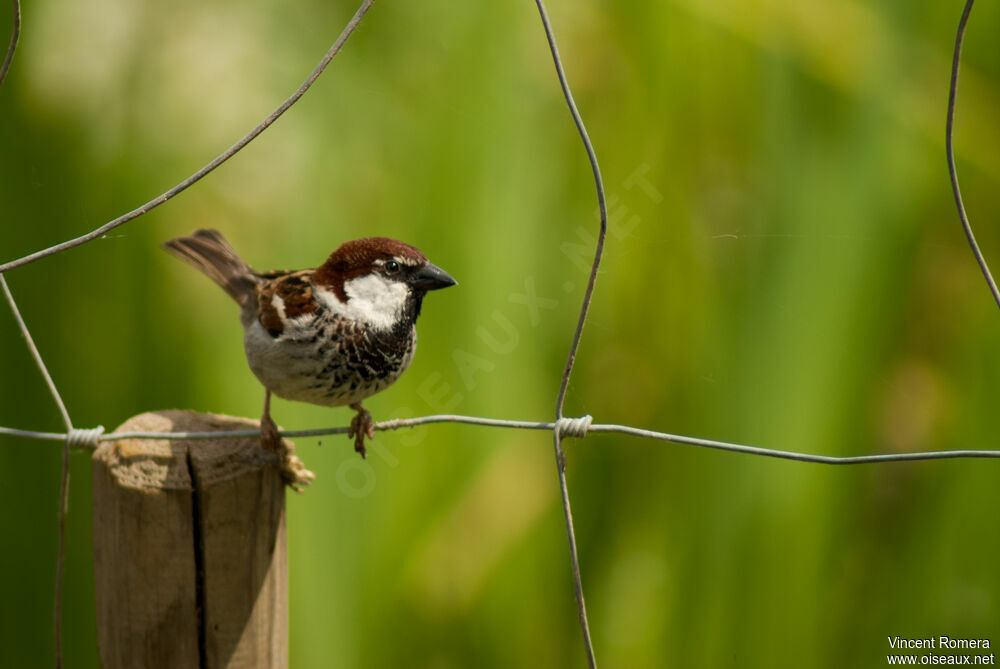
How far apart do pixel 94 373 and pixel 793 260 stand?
149cm

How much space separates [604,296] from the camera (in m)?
2.02

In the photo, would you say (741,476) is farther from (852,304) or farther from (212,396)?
(212,396)

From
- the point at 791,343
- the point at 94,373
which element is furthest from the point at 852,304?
the point at 94,373

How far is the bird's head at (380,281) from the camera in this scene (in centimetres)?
147

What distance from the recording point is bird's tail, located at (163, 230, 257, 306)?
1.78 m

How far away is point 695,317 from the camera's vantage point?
203cm

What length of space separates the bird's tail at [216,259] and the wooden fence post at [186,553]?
61cm

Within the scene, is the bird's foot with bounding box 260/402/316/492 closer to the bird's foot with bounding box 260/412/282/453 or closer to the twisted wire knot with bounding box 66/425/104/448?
the bird's foot with bounding box 260/412/282/453

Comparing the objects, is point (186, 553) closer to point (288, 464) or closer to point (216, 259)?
point (288, 464)

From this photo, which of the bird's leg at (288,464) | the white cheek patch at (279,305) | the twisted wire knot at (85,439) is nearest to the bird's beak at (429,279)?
the white cheek patch at (279,305)

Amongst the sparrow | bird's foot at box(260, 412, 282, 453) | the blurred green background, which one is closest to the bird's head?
the sparrow

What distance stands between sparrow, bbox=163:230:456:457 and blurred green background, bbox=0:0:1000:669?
47 centimetres

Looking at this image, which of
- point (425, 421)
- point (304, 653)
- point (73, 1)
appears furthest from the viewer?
point (73, 1)

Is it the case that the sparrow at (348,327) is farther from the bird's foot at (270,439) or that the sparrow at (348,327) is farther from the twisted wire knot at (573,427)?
the twisted wire knot at (573,427)
